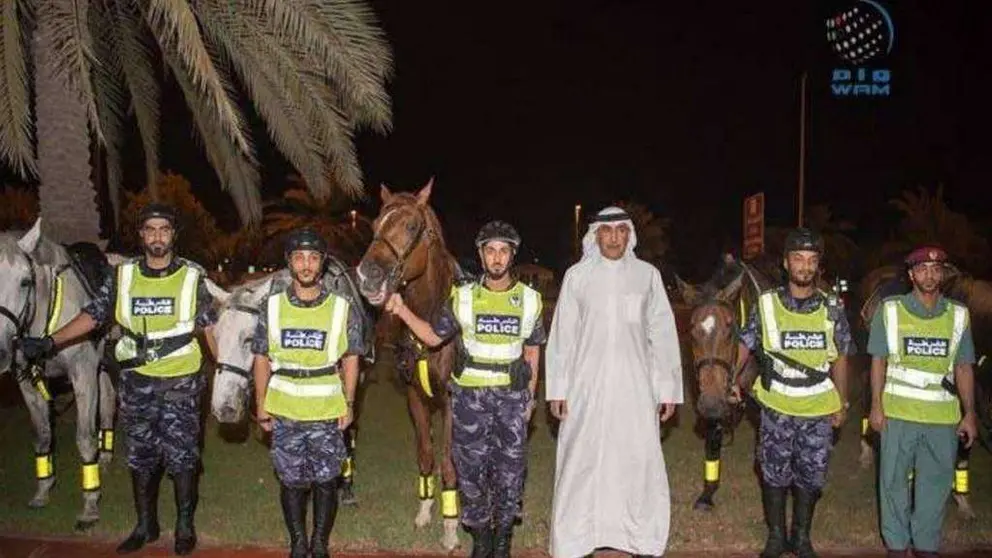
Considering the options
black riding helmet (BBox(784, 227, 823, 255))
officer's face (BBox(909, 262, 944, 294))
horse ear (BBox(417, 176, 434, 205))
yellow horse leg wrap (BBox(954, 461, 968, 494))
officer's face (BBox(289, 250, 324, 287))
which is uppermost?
horse ear (BBox(417, 176, 434, 205))

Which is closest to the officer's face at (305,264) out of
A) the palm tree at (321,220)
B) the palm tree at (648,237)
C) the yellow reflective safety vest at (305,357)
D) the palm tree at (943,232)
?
the yellow reflective safety vest at (305,357)

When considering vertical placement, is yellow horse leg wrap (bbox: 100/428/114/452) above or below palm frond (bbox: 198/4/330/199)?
below

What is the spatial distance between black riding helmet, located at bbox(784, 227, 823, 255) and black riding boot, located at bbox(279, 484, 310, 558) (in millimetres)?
3813

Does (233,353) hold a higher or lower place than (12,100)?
lower

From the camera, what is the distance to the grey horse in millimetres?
7535

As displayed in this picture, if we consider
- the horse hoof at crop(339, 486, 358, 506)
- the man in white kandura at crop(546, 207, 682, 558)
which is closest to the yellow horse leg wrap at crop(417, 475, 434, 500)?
the horse hoof at crop(339, 486, 358, 506)

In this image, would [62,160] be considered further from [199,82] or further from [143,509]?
[143,509]

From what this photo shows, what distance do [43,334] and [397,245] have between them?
11.3ft

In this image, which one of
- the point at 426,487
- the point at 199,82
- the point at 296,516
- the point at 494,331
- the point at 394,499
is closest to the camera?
the point at 296,516

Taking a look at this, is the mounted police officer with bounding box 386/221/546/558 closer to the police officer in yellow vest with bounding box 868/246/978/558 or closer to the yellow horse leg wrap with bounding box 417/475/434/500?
the yellow horse leg wrap with bounding box 417/475/434/500

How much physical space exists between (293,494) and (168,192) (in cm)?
4930

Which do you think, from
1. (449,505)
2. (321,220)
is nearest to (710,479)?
(449,505)

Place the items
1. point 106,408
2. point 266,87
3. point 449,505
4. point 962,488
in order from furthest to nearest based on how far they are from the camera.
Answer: point 266,87
point 106,408
point 962,488
point 449,505

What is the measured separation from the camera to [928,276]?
260 inches
